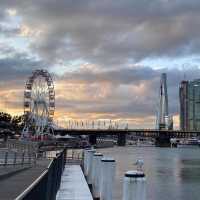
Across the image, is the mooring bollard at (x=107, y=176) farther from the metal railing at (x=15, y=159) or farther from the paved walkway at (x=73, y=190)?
the metal railing at (x=15, y=159)

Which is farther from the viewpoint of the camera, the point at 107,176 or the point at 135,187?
the point at 107,176

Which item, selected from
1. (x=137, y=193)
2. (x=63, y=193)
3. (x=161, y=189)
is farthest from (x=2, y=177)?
(x=161, y=189)

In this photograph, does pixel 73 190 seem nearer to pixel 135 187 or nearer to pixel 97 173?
pixel 97 173

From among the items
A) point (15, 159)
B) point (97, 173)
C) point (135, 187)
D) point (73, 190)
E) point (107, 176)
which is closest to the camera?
point (135, 187)

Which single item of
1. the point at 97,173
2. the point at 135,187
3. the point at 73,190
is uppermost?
the point at 135,187

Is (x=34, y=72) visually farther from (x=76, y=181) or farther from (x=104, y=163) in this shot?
(x=104, y=163)

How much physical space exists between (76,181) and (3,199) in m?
9.06

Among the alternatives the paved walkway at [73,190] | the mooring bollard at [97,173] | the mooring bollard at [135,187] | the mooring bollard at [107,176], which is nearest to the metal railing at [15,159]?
the paved walkway at [73,190]

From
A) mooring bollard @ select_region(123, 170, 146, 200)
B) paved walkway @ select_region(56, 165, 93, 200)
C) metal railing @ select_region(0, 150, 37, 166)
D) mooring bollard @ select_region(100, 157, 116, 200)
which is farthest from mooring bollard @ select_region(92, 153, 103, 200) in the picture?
metal railing @ select_region(0, 150, 37, 166)

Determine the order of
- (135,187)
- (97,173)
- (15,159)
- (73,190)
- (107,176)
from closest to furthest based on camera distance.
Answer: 1. (135,187)
2. (107,176)
3. (73,190)
4. (97,173)
5. (15,159)

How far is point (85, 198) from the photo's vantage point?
65.1 feet

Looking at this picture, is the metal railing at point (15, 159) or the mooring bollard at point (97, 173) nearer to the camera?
the mooring bollard at point (97, 173)

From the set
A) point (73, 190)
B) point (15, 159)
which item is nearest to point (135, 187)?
point (73, 190)

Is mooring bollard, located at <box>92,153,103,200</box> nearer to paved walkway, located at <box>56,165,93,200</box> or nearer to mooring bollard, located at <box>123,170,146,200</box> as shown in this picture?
paved walkway, located at <box>56,165,93,200</box>
